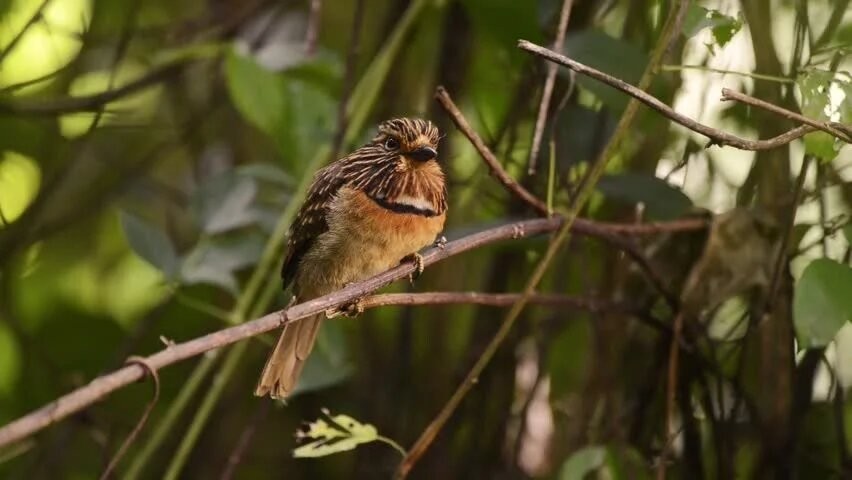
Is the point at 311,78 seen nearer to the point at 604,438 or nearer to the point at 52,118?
the point at 52,118

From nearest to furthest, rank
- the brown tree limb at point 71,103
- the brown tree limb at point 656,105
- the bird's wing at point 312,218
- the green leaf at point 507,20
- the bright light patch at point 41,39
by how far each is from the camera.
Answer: the brown tree limb at point 656,105
the bird's wing at point 312,218
the green leaf at point 507,20
the brown tree limb at point 71,103
the bright light patch at point 41,39

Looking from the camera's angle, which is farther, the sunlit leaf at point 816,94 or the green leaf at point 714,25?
the green leaf at point 714,25

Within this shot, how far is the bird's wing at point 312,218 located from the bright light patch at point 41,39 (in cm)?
106

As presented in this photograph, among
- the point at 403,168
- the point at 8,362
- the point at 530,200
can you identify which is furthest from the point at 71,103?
the point at 530,200

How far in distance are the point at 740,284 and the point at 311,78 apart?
3.79 ft

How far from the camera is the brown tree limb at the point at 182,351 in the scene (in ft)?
4.04

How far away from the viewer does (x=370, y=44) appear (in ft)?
12.0

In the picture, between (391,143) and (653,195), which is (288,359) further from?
(653,195)

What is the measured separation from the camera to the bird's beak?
2094 mm

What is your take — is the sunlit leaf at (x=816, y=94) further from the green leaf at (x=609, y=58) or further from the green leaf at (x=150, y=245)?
the green leaf at (x=150, y=245)

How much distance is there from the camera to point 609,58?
2.31 meters

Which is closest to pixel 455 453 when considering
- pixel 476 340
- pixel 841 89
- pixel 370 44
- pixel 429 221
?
pixel 476 340

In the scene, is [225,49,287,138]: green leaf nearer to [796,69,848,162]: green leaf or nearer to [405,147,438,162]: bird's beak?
[405,147,438,162]: bird's beak

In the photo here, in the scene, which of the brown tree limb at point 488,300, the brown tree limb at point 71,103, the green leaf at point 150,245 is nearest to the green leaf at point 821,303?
the brown tree limb at point 488,300
